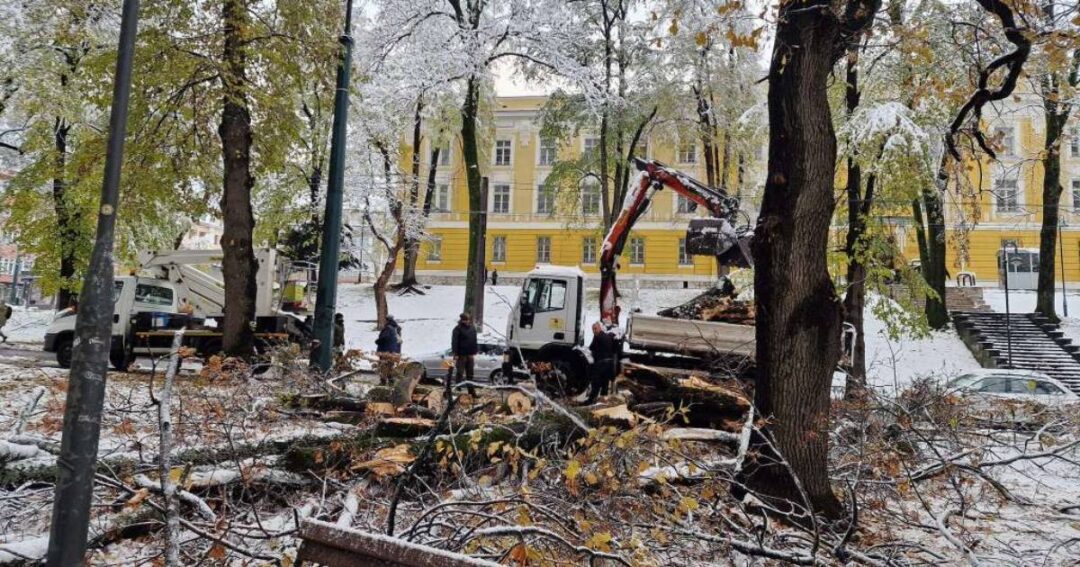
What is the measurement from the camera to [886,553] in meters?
4.58

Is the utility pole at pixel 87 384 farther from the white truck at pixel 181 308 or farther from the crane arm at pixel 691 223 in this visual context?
the white truck at pixel 181 308

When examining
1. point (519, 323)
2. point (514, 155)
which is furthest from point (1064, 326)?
point (514, 155)

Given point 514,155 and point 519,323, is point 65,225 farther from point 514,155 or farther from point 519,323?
point 514,155

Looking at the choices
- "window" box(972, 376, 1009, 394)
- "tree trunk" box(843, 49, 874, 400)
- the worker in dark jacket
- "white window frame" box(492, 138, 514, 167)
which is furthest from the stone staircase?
"white window frame" box(492, 138, 514, 167)

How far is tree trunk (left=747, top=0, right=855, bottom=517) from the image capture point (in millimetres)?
5559

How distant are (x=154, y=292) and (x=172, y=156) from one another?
3.96 m

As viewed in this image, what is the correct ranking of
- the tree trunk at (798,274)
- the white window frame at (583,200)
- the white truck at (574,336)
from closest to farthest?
the tree trunk at (798,274) → the white truck at (574,336) → the white window frame at (583,200)

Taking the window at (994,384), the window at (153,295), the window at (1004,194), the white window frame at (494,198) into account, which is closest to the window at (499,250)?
the white window frame at (494,198)

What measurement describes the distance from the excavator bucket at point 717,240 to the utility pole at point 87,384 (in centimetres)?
929

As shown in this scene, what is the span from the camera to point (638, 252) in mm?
41062

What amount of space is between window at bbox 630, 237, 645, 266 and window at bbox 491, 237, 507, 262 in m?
7.98

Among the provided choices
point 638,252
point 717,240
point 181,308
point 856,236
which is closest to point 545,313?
point 717,240

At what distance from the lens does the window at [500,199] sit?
142 feet

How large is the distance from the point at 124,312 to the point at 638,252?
3009 cm
